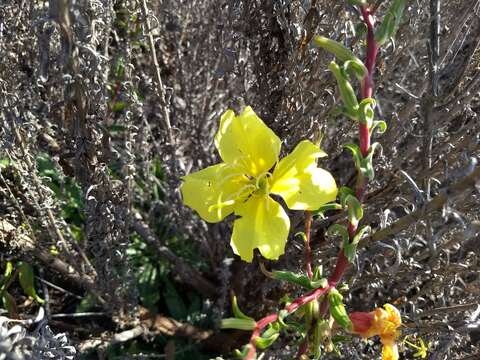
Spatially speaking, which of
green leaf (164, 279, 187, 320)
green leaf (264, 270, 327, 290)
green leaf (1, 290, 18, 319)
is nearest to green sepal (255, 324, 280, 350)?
green leaf (264, 270, 327, 290)

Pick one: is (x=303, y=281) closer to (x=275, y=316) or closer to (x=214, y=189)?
(x=275, y=316)

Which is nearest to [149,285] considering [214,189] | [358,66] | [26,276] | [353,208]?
[26,276]

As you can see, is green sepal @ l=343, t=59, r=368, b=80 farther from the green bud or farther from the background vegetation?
the green bud

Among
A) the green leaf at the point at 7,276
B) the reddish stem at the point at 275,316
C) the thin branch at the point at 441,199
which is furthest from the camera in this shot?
the green leaf at the point at 7,276

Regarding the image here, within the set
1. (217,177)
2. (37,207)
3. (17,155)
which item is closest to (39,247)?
(37,207)

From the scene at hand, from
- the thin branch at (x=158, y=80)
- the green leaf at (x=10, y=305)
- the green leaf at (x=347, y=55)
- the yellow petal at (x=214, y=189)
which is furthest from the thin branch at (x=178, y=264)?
the green leaf at (x=347, y=55)

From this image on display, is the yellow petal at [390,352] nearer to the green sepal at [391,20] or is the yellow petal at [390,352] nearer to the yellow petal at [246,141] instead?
the yellow petal at [246,141]
